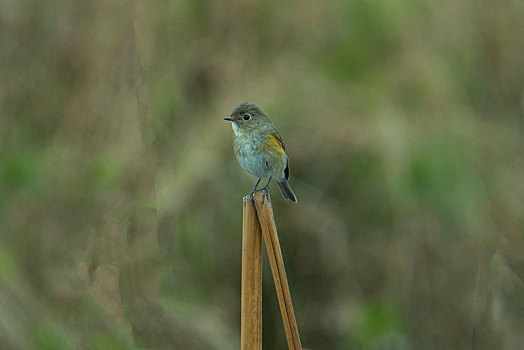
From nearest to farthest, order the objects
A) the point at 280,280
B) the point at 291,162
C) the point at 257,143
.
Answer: the point at 280,280 → the point at 257,143 → the point at 291,162

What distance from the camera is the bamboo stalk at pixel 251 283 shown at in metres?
0.63

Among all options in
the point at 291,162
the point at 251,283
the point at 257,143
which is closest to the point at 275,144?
the point at 257,143

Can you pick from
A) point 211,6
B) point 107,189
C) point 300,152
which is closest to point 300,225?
point 300,152

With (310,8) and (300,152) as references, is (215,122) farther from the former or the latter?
(310,8)

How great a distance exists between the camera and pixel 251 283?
0.63 m

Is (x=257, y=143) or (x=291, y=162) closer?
(x=257, y=143)

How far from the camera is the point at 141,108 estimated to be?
0.99 m

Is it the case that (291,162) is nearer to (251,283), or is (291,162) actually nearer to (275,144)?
(275,144)

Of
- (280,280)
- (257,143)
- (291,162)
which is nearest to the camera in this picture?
(280,280)

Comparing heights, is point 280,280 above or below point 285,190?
below

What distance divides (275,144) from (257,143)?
0.04 metres

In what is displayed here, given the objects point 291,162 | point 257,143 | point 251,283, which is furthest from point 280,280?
point 291,162

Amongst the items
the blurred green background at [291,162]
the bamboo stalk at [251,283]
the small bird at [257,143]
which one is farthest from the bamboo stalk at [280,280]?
the blurred green background at [291,162]

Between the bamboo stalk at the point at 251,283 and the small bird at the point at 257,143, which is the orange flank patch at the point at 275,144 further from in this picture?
the bamboo stalk at the point at 251,283
